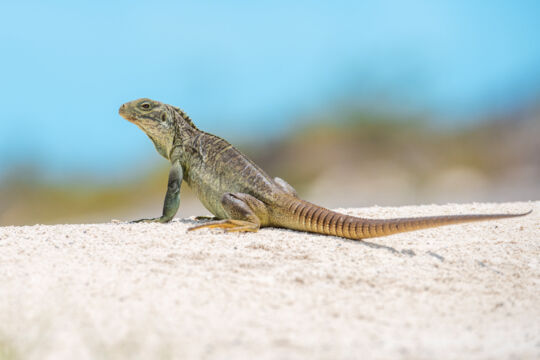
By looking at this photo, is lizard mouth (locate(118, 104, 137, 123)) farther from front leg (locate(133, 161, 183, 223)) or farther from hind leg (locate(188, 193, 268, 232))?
hind leg (locate(188, 193, 268, 232))

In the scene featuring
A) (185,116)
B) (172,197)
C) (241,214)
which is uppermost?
(185,116)

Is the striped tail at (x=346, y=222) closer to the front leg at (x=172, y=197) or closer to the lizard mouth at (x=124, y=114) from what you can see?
the front leg at (x=172, y=197)

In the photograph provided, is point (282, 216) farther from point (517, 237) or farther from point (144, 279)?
point (517, 237)

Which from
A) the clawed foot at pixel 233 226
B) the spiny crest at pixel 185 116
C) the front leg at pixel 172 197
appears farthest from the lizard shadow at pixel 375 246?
the spiny crest at pixel 185 116

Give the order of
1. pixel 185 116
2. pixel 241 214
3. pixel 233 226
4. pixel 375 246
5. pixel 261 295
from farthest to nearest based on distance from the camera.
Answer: pixel 185 116 < pixel 241 214 < pixel 233 226 < pixel 375 246 < pixel 261 295

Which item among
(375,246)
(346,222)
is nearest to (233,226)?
(346,222)

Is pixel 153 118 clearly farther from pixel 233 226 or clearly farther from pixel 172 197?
pixel 233 226

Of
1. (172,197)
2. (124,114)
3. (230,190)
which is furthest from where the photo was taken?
(124,114)

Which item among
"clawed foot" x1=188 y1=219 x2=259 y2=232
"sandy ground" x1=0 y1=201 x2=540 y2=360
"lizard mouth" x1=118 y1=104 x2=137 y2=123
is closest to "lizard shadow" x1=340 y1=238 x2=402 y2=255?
"sandy ground" x1=0 y1=201 x2=540 y2=360
